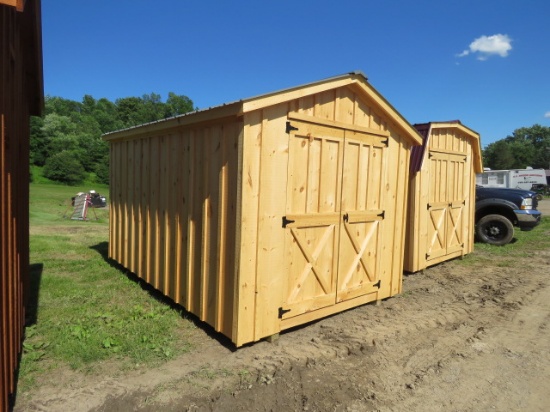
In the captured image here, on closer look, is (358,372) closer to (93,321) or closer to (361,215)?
(361,215)

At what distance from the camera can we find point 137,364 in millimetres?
3594

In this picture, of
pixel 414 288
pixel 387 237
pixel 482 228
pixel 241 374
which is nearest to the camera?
pixel 241 374

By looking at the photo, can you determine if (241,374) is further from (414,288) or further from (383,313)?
(414,288)

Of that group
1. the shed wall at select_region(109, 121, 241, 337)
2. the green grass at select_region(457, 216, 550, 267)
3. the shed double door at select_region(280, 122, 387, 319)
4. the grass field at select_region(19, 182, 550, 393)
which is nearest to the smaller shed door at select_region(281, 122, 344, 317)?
the shed double door at select_region(280, 122, 387, 319)

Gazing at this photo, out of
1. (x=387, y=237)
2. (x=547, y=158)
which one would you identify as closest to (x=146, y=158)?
(x=387, y=237)

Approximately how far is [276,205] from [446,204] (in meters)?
5.72

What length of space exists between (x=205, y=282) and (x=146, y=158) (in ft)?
8.51

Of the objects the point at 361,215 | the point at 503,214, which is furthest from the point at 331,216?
the point at 503,214

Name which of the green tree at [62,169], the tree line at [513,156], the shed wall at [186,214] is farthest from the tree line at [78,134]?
the tree line at [513,156]

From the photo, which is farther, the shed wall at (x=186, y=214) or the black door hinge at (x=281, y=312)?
the black door hinge at (x=281, y=312)

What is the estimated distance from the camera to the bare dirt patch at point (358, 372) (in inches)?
121

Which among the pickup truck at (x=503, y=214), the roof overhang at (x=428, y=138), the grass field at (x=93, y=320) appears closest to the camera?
the grass field at (x=93, y=320)

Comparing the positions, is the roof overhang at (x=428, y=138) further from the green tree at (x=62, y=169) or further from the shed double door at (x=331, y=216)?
the green tree at (x=62, y=169)

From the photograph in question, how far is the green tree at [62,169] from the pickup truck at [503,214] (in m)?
43.4
